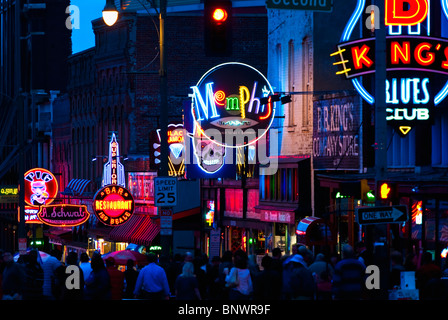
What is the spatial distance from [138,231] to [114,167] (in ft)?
17.5

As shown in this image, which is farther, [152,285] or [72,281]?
[72,281]

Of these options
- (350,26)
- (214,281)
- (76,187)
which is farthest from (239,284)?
(76,187)

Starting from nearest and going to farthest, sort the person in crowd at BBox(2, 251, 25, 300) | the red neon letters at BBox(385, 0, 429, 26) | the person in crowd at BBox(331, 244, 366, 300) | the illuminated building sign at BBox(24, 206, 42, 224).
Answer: the person in crowd at BBox(331, 244, 366, 300)
the person in crowd at BBox(2, 251, 25, 300)
the red neon letters at BBox(385, 0, 429, 26)
the illuminated building sign at BBox(24, 206, 42, 224)

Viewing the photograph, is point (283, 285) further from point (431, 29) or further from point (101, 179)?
point (101, 179)

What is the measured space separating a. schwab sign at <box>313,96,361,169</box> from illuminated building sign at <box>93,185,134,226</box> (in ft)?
22.5

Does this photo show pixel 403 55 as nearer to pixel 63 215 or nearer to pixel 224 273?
pixel 224 273

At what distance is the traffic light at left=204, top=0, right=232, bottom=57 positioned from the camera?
72.5 feet

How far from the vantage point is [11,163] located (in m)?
86.1

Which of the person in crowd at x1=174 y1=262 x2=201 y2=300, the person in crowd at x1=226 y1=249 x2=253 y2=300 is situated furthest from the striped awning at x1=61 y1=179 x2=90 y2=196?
the person in crowd at x1=226 y1=249 x2=253 y2=300

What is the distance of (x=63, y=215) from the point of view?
148 feet

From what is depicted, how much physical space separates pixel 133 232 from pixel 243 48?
10677mm

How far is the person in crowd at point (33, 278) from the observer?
2160 centimetres

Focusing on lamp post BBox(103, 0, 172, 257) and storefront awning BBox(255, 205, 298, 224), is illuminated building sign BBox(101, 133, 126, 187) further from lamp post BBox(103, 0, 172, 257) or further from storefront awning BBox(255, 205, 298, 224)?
lamp post BBox(103, 0, 172, 257)

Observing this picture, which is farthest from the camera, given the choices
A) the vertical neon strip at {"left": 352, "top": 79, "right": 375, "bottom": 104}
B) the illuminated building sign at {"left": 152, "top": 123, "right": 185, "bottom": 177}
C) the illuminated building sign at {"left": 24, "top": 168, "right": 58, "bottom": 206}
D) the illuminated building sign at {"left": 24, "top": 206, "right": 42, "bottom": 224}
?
the illuminated building sign at {"left": 24, "top": 168, "right": 58, "bottom": 206}
